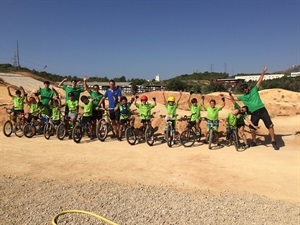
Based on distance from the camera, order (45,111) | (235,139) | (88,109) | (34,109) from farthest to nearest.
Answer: (45,111) < (34,109) < (88,109) < (235,139)

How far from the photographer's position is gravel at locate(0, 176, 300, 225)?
456 centimetres

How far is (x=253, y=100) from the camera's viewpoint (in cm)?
965

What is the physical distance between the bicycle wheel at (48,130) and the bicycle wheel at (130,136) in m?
2.46

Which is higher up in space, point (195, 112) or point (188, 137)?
point (195, 112)

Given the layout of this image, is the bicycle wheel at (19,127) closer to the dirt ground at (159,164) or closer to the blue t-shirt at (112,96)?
the dirt ground at (159,164)

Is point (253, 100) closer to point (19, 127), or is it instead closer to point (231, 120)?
point (231, 120)

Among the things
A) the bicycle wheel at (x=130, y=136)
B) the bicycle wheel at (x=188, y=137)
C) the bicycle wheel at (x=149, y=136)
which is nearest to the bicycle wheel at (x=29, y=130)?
the bicycle wheel at (x=130, y=136)

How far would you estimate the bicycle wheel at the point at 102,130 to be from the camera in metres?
9.65

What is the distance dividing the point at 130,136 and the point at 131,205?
179 inches

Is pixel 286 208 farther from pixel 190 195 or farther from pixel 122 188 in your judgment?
pixel 122 188

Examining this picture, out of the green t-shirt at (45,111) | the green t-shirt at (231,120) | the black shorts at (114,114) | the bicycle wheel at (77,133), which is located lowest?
the bicycle wheel at (77,133)

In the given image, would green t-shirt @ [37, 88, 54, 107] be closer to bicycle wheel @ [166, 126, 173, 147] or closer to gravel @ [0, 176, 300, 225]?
bicycle wheel @ [166, 126, 173, 147]


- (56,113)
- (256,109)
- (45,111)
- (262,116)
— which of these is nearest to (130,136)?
(56,113)

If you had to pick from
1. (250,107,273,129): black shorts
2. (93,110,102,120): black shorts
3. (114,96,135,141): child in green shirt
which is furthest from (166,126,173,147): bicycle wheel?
(250,107,273,129): black shorts
